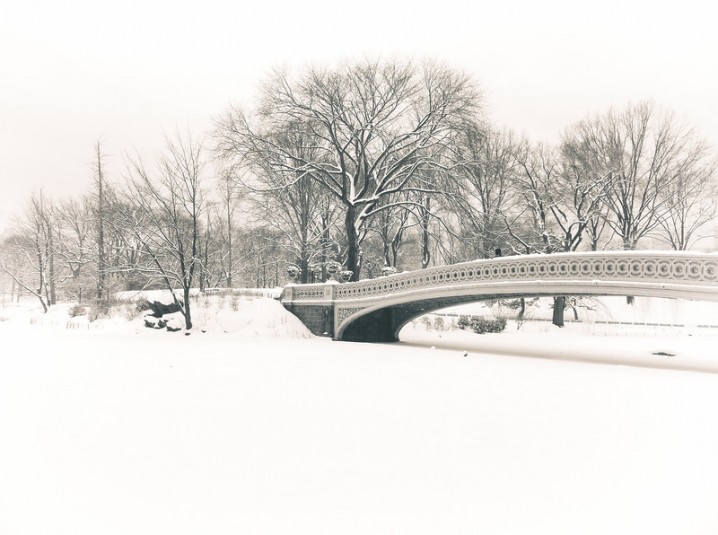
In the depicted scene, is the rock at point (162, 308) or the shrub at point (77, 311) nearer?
the rock at point (162, 308)

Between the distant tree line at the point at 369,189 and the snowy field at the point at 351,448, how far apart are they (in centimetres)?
963

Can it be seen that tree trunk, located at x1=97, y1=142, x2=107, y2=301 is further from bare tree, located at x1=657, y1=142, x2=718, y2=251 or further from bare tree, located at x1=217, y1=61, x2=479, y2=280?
bare tree, located at x1=657, y1=142, x2=718, y2=251

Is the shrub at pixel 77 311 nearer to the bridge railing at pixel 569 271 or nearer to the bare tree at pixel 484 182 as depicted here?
the bridge railing at pixel 569 271

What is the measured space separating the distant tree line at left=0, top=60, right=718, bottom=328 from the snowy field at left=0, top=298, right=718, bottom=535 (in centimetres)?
963

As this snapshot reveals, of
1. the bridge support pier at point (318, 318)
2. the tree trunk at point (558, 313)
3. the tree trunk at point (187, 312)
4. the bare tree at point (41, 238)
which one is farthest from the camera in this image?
the bare tree at point (41, 238)

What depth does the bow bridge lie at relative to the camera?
32.8 ft

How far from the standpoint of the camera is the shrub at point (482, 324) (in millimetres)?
20875

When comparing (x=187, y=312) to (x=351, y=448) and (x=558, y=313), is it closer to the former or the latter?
(x=351, y=448)

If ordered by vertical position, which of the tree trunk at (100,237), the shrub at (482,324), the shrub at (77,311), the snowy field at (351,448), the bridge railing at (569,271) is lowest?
the snowy field at (351,448)

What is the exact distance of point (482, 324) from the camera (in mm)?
21000

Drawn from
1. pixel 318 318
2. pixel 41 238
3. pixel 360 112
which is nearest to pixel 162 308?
pixel 318 318

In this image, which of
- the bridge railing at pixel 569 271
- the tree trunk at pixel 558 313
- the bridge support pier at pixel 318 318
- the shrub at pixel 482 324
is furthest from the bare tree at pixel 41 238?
the tree trunk at pixel 558 313

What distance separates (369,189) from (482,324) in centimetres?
778

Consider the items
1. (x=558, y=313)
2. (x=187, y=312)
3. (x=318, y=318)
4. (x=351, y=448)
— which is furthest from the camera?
(x=558, y=313)
